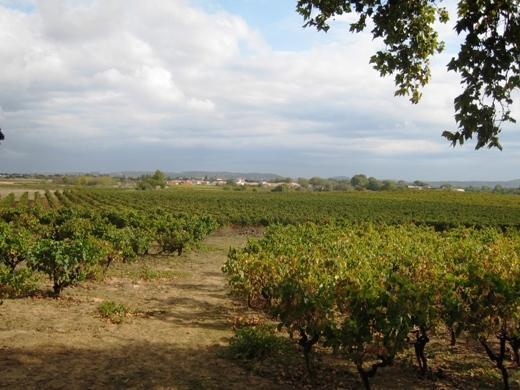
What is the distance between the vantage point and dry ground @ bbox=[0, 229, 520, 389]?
686cm

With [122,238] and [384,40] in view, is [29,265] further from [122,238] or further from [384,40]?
[384,40]

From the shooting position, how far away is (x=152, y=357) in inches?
306

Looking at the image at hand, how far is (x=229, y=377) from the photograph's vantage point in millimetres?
7105

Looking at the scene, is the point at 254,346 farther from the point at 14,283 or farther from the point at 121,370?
the point at 14,283

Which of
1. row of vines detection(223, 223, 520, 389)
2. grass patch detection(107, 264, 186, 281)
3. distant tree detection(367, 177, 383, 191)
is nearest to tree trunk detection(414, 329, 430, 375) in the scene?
row of vines detection(223, 223, 520, 389)

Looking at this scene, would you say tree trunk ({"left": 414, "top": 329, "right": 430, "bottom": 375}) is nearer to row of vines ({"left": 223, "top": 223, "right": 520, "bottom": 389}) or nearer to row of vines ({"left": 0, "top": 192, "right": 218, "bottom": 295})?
row of vines ({"left": 223, "top": 223, "right": 520, "bottom": 389})

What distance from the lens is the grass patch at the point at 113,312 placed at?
986cm

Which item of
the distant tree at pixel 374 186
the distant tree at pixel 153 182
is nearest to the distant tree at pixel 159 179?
the distant tree at pixel 153 182

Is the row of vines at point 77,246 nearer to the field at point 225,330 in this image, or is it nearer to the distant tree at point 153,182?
the field at point 225,330

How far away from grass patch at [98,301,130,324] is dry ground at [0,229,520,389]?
14 cm

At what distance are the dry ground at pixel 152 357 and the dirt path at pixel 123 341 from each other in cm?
1

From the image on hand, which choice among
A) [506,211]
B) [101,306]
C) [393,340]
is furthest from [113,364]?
[506,211]

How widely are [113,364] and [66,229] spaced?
14874 mm

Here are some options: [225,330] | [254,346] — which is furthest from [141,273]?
[254,346]
